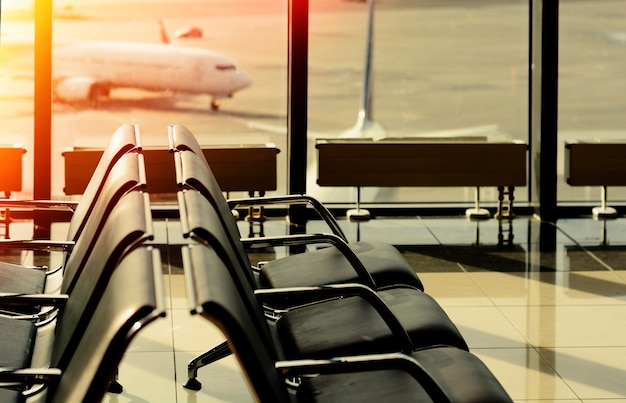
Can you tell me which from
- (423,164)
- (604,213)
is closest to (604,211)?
(604,213)

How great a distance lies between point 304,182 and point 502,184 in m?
1.44

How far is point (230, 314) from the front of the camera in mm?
2215

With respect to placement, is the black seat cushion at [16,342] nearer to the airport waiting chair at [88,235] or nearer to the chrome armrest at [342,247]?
the airport waiting chair at [88,235]

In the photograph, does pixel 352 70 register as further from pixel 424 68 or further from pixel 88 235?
pixel 88 235

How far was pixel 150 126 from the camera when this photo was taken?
7.93 m

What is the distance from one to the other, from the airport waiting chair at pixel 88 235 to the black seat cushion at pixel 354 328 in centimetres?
73

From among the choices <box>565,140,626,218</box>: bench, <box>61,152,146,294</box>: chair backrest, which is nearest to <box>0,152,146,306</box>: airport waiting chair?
<box>61,152,146,294</box>: chair backrest

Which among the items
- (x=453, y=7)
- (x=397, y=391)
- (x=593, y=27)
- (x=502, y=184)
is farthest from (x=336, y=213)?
(x=397, y=391)

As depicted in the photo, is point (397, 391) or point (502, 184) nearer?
point (397, 391)

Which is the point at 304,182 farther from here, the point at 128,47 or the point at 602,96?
the point at 602,96

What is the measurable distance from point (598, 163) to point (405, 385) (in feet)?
16.4

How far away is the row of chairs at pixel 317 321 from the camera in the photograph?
2.38m

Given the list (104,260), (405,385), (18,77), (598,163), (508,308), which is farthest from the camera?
(18,77)

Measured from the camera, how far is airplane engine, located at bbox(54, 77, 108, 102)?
7805 mm
